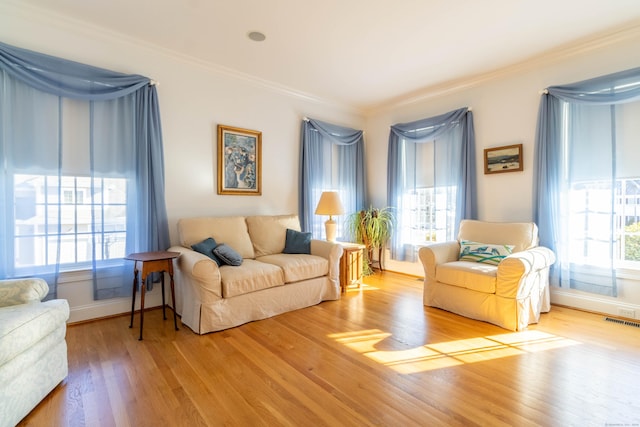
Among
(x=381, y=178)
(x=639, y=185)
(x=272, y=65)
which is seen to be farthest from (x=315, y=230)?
(x=639, y=185)

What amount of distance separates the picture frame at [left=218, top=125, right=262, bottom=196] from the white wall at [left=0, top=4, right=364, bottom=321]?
8 cm

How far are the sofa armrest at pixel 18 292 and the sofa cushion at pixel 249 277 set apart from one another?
4.08 feet

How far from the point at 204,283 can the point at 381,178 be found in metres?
3.61

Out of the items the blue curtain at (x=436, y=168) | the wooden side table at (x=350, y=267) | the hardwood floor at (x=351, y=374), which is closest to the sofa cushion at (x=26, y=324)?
the hardwood floor at (x=351, y=374)

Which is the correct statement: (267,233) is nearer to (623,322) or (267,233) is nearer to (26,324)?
(26,324)

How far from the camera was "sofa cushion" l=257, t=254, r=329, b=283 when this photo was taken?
3.26m

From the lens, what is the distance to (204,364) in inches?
86.9

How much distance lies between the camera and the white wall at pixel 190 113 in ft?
9.26

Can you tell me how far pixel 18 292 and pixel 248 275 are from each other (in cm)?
156

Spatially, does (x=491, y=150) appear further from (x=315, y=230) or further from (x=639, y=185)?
(x=315, y=230)

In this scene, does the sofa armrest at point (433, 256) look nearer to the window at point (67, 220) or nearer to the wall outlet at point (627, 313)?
the wall outlet at point (627, 313)

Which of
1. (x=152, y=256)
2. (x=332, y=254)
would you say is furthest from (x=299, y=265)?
(x=152, y=256)

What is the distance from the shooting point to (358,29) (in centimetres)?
298

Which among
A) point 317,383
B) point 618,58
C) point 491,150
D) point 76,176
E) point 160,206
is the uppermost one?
point 618,58
